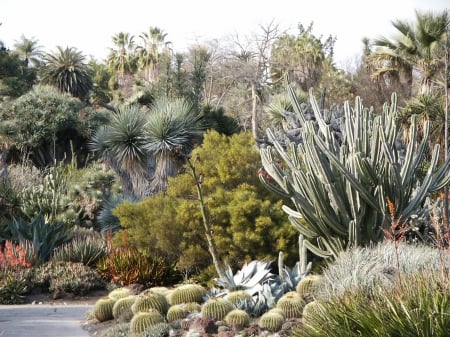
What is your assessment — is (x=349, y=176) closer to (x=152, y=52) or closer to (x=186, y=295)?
(x=186, y=295)

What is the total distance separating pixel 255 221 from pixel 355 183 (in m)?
3.20

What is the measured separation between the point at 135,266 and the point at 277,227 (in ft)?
9.51

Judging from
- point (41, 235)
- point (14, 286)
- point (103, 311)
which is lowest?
point (103, 311)

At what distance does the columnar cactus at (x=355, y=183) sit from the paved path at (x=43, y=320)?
138 inches

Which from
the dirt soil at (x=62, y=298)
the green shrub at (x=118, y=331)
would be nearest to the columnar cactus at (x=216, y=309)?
the green shrub at (x=118, y=331)

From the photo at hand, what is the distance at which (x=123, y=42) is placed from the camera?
53.9 meters

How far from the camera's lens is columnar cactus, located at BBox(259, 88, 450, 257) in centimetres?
1033

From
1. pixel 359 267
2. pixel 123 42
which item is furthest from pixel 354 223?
pixel 123 42

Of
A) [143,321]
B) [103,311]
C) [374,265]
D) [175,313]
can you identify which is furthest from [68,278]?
[374,265]

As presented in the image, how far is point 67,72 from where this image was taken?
35688mm

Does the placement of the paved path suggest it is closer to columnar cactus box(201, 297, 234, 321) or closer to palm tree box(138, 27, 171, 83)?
columnar cactus box(201, 297, 234, 321)

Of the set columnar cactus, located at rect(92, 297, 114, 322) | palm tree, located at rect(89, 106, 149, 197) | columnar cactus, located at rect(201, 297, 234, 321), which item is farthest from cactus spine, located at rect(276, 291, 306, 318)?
palm tree, located at rect(89, 106, 149, 197)

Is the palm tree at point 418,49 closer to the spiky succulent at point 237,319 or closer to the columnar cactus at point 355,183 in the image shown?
the columnar cactus at point 355,183

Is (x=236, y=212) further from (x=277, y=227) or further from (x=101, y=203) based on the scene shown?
(x=101, y=203)
